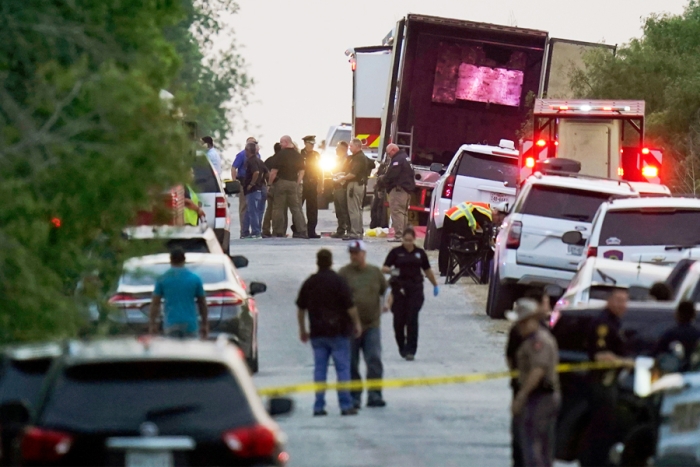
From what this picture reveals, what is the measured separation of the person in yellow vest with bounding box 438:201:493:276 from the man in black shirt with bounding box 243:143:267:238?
24.4 feet

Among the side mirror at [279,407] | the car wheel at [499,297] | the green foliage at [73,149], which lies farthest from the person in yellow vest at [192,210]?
the side mirror at [279,407]

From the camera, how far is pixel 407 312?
840 inches

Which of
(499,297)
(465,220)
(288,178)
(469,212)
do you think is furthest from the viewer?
(288,178)

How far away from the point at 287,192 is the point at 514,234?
39.4 feet

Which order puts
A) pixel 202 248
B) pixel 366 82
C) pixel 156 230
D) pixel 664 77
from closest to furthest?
pixel 156 230 → pixel 202 248 → pixel 366 82 → pixel 664 77

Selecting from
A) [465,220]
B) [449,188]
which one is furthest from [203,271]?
[449,188]

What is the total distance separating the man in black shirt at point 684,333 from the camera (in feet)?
44.6

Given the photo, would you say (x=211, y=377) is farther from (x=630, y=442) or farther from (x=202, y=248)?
(x=202, y=248)

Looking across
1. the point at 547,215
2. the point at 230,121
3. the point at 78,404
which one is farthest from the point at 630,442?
the point at 230,121

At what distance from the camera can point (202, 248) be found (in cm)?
2103

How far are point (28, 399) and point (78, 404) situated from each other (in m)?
0.99

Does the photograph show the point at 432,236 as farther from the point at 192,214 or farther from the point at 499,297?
the point at 499,297

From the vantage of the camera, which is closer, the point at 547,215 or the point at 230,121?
the point at 547,215

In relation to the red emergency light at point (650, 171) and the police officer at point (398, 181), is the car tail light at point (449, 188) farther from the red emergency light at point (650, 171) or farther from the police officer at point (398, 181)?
the red emergency light at point (650, 171)
